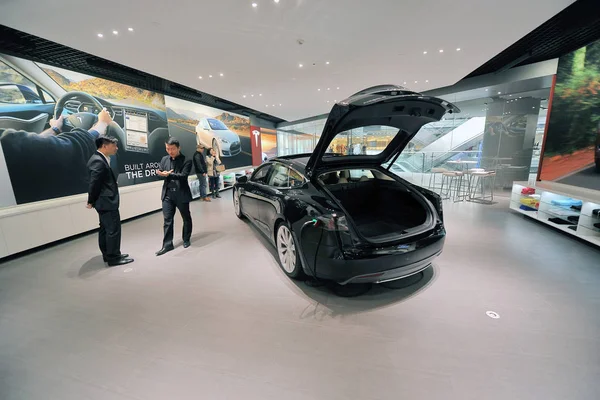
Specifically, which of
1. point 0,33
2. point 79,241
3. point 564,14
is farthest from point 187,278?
point 564,14

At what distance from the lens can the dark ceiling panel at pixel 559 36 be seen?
357 centimetres

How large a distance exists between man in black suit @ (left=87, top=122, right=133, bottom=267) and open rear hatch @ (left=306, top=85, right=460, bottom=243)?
2415 mm

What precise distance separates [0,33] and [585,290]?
8.14 metres

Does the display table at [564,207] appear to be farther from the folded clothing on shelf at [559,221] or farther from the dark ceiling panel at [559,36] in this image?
the dark ceiling panel at [559,36]

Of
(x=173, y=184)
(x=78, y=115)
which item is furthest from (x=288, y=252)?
(x=78, y=115)

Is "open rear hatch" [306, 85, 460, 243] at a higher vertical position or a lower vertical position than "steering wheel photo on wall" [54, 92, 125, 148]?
lower

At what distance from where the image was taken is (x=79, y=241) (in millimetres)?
3975

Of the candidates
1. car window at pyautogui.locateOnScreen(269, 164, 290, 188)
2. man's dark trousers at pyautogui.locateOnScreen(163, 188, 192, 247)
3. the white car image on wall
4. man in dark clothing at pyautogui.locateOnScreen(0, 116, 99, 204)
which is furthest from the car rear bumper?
the white car image on wall

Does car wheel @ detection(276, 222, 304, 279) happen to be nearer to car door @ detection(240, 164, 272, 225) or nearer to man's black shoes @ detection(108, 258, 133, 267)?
car door @ detection(240, 164, 272, 225)

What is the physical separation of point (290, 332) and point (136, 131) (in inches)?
238

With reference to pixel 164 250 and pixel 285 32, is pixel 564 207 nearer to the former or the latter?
pixel 285 32

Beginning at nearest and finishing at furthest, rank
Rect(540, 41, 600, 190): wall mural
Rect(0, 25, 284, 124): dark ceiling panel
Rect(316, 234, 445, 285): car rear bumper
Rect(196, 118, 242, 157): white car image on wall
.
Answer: Rect(316, 234, 445, 285): car rear bumper, Rect(0, 25, 284, 124): dark ceiling panel, Rect(540, 41, 600, 190): wall mural, Rect(196, 118, 242, 157): white car image on wall

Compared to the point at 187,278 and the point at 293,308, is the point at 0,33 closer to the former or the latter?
the point at 187,278

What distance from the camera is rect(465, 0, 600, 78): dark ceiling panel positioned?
357cm
